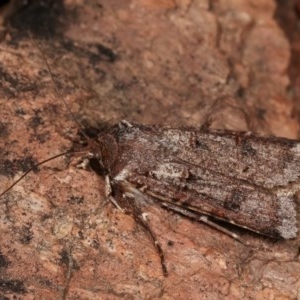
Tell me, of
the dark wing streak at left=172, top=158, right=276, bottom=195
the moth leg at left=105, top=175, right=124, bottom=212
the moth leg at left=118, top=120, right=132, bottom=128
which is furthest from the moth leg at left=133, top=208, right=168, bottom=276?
the moth leg at left=118, top=120, right=132, bottom=128

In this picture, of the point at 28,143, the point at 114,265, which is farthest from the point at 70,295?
the point at 28,143

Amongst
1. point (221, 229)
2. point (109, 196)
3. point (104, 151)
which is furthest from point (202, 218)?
point (104, 151)

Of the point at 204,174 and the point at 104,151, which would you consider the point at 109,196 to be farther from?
the point at 204,174

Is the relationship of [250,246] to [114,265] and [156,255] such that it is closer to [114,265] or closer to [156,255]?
[156,255]

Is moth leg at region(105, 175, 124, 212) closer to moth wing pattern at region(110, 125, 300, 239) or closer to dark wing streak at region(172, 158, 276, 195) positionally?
moth wing pattern at region(110, 125, 300, 239)

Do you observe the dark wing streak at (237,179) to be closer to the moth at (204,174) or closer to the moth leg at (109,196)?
the moth at (204,174)

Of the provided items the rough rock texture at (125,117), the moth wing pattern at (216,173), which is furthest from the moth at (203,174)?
the rough rock texture at (125,117)
